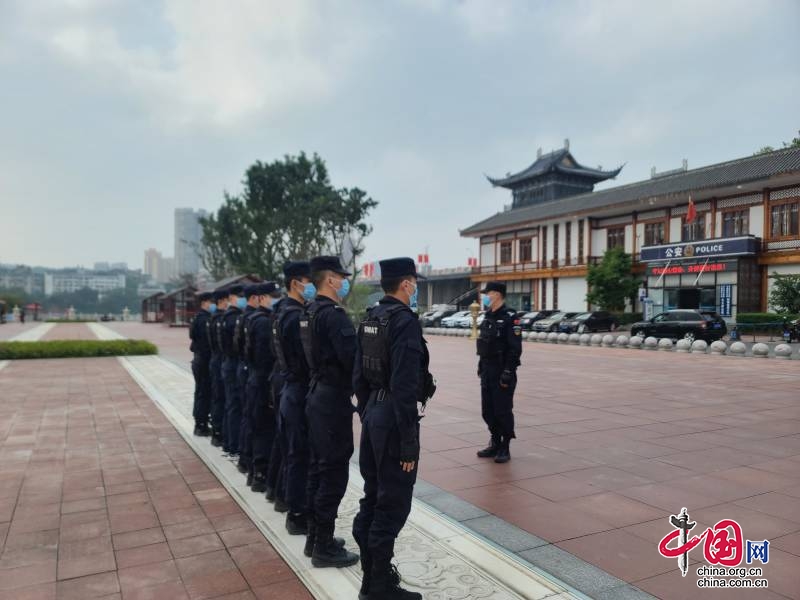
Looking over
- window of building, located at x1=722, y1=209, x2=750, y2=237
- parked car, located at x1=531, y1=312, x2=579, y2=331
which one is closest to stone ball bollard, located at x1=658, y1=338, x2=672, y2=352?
parked car, located at x1=531, y1=312, x2=579, y2=331

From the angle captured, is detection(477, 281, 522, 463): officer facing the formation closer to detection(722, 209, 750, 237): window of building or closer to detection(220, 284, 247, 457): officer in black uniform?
detection(220, 284, 247, 457): officer in black uniform

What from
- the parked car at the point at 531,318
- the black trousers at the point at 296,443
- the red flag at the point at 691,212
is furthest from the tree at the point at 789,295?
the black trousers at the point at 296,443

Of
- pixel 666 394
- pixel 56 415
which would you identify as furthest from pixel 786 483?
pixel 56 415

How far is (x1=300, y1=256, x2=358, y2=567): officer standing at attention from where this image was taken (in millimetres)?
3381

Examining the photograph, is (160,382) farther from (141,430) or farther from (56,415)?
(141,430)

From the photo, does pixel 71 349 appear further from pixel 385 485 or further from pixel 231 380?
pixel 385 485

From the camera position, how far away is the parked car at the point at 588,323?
27375 millimetres

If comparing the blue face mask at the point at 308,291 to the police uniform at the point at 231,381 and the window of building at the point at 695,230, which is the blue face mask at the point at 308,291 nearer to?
the police uniform at the point at 231,381

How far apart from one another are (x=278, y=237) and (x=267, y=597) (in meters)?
34.9

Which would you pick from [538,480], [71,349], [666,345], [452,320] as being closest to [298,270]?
[538,480]

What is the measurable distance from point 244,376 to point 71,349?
43.5 ft

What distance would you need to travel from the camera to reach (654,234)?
32344mm

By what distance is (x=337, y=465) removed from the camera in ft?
11.1

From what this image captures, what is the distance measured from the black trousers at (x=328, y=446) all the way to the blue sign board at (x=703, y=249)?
27.9 m
